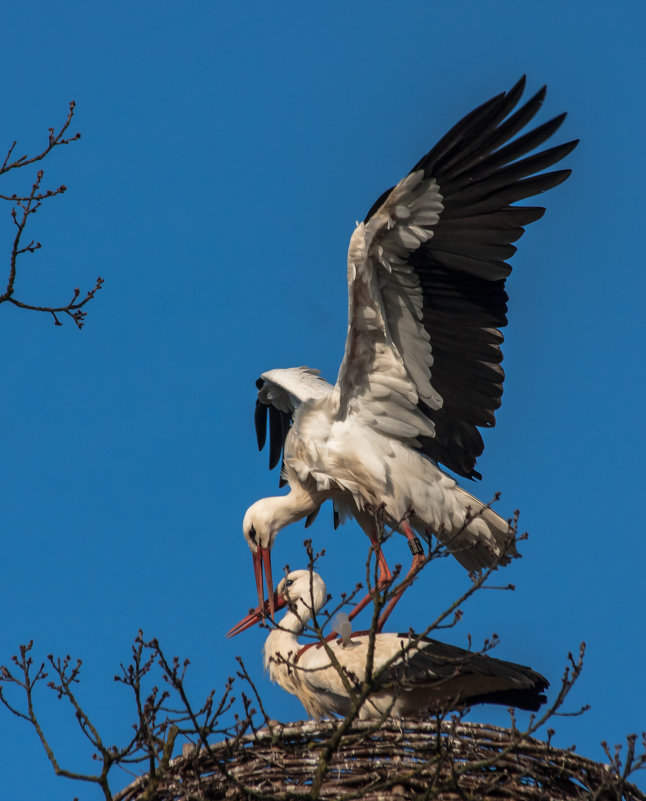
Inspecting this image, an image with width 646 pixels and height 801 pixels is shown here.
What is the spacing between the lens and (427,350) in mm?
8930

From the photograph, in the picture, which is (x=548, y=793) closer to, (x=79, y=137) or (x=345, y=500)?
(x=345, y=500)

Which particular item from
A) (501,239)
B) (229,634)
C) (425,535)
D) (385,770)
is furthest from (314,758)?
(501,239)

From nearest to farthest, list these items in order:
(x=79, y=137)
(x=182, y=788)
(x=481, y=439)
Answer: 1. (x=182, y=788)
2. (x=79, y=137)
3. (x=481, y=439)

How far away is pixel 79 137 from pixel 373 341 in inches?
105

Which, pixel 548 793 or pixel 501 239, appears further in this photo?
pixel 501 239

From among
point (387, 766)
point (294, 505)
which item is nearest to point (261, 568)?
point (294, 505)

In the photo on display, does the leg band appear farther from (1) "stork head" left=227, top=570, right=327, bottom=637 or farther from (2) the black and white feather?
(1) "stork head" left=227, top=570, right=327, bottom=637

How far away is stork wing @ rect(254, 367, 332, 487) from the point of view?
10.3 m

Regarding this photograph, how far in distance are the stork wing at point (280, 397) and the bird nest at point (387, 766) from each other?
3.85m

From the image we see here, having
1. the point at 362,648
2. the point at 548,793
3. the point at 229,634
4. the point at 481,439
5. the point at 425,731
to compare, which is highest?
the point at 481,439

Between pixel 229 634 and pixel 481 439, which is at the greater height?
pixel 481 439

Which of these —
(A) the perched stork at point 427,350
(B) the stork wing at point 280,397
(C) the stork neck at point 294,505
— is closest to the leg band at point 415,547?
(A) the perched stork at point 427,350

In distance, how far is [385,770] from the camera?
6285mm

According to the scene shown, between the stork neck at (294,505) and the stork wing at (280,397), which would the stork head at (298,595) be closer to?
the stork neck at (294,505)
